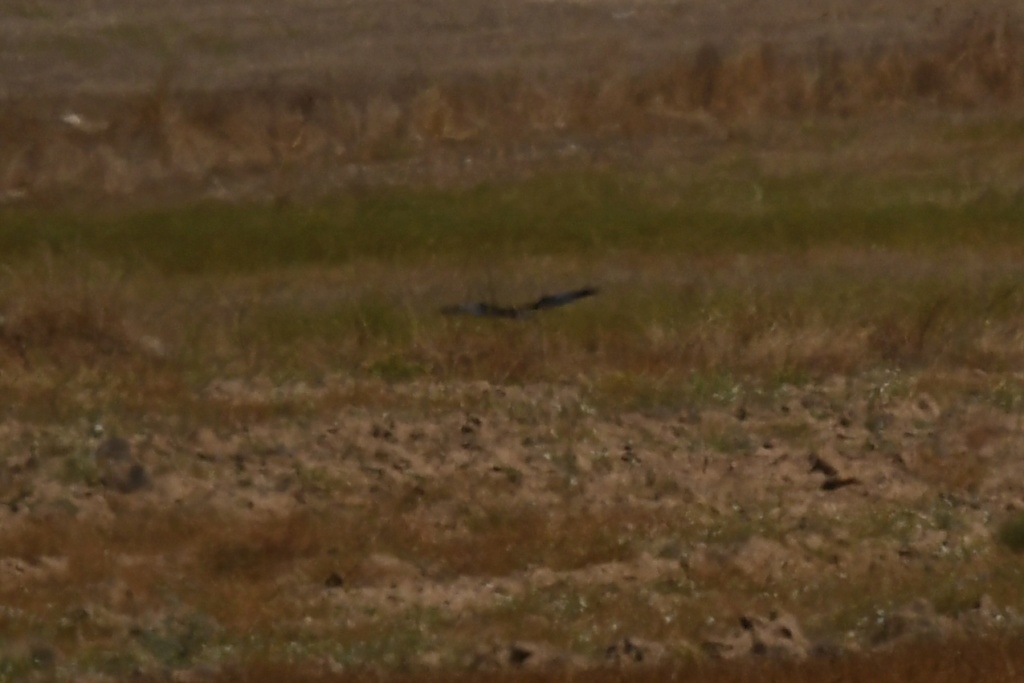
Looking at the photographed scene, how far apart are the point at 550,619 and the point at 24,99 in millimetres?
16122

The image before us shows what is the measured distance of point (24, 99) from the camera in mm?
25594

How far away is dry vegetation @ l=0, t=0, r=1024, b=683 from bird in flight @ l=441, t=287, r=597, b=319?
0.17m

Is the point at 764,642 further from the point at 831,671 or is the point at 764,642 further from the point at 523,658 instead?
the point at 523,658

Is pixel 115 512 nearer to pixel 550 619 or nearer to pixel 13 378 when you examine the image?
pixel 550 619

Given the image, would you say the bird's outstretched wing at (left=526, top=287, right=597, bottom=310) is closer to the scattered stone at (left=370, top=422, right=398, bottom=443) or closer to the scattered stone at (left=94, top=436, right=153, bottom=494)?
the scattered stone at (left=370, top=422, right=398, bottom=443)

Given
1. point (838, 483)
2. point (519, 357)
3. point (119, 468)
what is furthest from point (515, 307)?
point (838, 483)

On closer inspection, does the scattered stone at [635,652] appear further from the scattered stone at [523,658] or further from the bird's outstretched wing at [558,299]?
the bird's outstretched wing at [558,299]

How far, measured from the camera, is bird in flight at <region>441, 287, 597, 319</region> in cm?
1817

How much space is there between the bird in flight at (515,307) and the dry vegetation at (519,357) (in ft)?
0.55

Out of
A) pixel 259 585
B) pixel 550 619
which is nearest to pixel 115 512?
pixel 259 585

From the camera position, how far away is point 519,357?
56.3 ft

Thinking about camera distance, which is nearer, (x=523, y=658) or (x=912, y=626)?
(x=523, y=658)

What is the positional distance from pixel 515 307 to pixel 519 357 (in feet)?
4.20

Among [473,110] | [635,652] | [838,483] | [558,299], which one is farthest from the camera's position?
[473,110]
